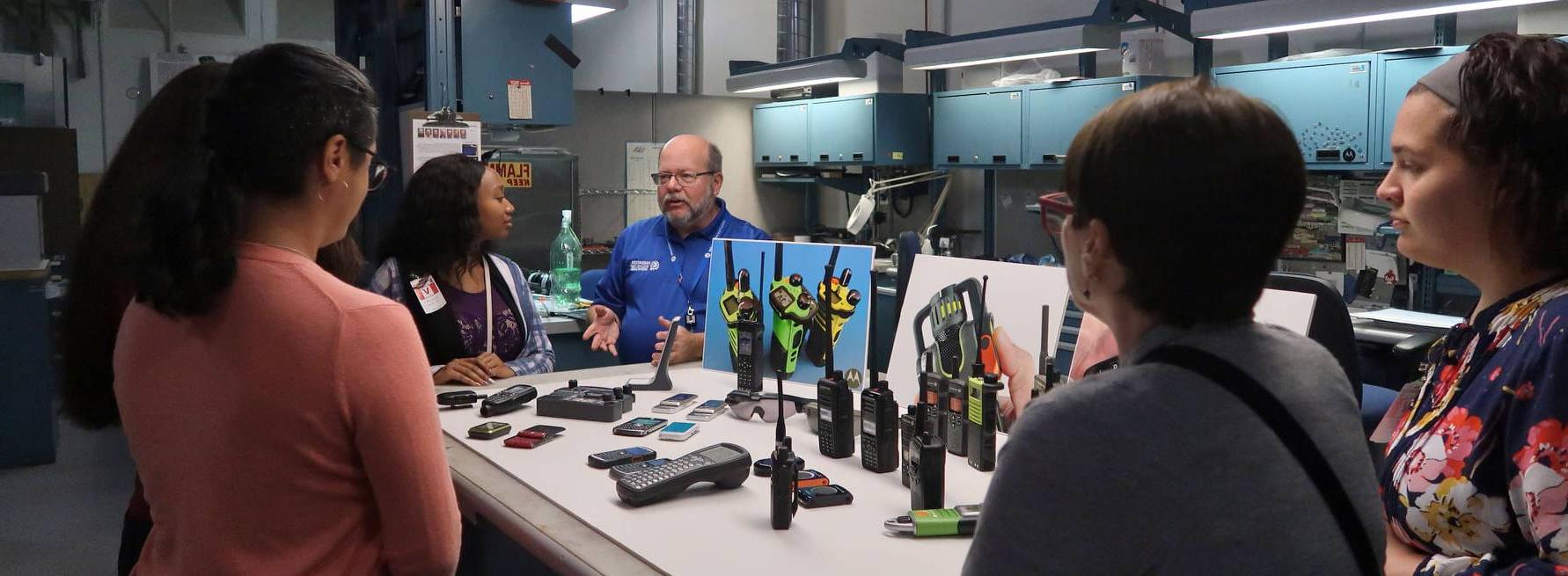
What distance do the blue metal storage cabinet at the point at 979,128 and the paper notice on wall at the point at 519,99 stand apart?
2540 millimetres

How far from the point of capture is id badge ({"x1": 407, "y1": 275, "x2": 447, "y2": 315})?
305 cm

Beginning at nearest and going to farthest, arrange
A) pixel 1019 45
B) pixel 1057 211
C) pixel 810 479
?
1. pixel 1057 211
2. pixel 810 479
3. pixel 1019 45

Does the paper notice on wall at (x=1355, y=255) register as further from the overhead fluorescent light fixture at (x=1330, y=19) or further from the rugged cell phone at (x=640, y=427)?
the rugged cell phone at (x=640, y=427)

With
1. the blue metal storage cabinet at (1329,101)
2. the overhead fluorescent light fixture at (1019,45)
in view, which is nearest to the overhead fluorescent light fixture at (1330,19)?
the blue metal storage cabinet at (1329,101)

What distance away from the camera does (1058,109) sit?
→ 5.64 m

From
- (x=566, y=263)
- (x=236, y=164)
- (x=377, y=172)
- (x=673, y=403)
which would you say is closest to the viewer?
(x=236, y=164)

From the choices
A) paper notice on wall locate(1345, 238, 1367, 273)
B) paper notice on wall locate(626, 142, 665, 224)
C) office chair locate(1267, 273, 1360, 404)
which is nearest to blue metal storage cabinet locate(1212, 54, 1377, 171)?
paper notice on wall locate(1345, 238, 1367, 273)

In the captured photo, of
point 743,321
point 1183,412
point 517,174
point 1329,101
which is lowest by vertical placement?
point 743,321

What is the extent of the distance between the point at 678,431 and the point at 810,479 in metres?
0.48

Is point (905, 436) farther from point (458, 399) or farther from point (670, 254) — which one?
point (670, 254)

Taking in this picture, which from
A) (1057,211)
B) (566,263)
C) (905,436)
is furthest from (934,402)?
(566,263)

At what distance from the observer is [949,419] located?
2.07m

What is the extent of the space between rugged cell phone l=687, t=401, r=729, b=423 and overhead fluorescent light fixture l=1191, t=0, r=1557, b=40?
289 centimetres

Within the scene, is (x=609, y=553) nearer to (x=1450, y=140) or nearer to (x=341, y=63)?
(x=341, y=63)
